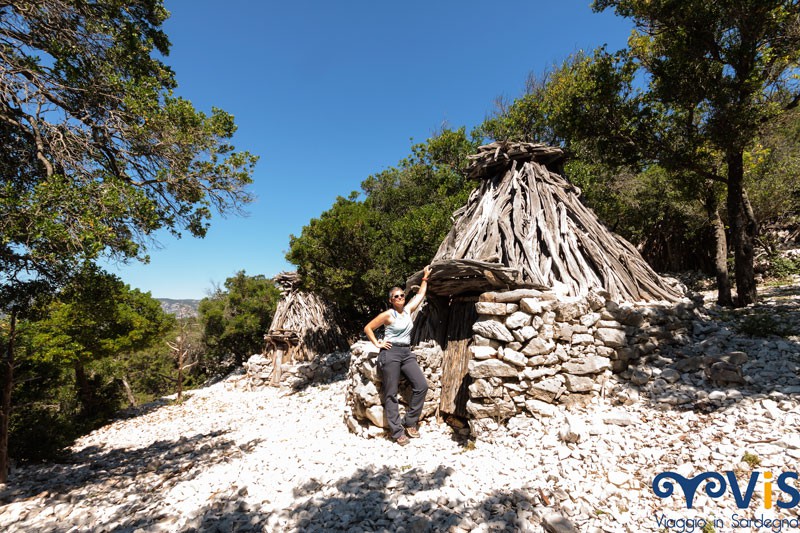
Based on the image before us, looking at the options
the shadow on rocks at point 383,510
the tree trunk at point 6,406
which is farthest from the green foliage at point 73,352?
the shadow on rocks at point 383,510

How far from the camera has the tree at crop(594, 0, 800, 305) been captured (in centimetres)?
607

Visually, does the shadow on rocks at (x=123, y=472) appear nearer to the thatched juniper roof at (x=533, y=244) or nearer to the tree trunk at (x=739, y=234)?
the thatched juniper roof at (x=533, y=244)

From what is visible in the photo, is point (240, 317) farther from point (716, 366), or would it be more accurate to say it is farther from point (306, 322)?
point (716, 366)

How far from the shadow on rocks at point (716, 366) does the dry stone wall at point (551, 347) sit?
9 centimetres

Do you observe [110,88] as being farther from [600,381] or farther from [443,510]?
[600,381]

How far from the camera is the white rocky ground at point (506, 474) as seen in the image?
9.30 feet

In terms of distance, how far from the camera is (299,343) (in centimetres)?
1441

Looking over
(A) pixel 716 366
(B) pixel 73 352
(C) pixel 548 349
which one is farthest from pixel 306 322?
(A) pixel 716 366

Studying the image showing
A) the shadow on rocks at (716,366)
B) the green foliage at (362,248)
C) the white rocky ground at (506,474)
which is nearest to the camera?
the white rocky ground at (506,474)

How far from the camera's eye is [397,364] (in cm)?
502

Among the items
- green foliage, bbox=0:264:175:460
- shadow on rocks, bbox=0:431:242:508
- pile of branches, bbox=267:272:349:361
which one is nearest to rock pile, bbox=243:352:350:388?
pile of branches, bbox=267:272:349:361

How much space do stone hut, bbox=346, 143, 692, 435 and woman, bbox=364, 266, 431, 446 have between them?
0.46 meters

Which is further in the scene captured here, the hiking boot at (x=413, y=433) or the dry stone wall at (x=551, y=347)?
the hiking boot at (x=413, y=433)

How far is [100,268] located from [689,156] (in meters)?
12.2
